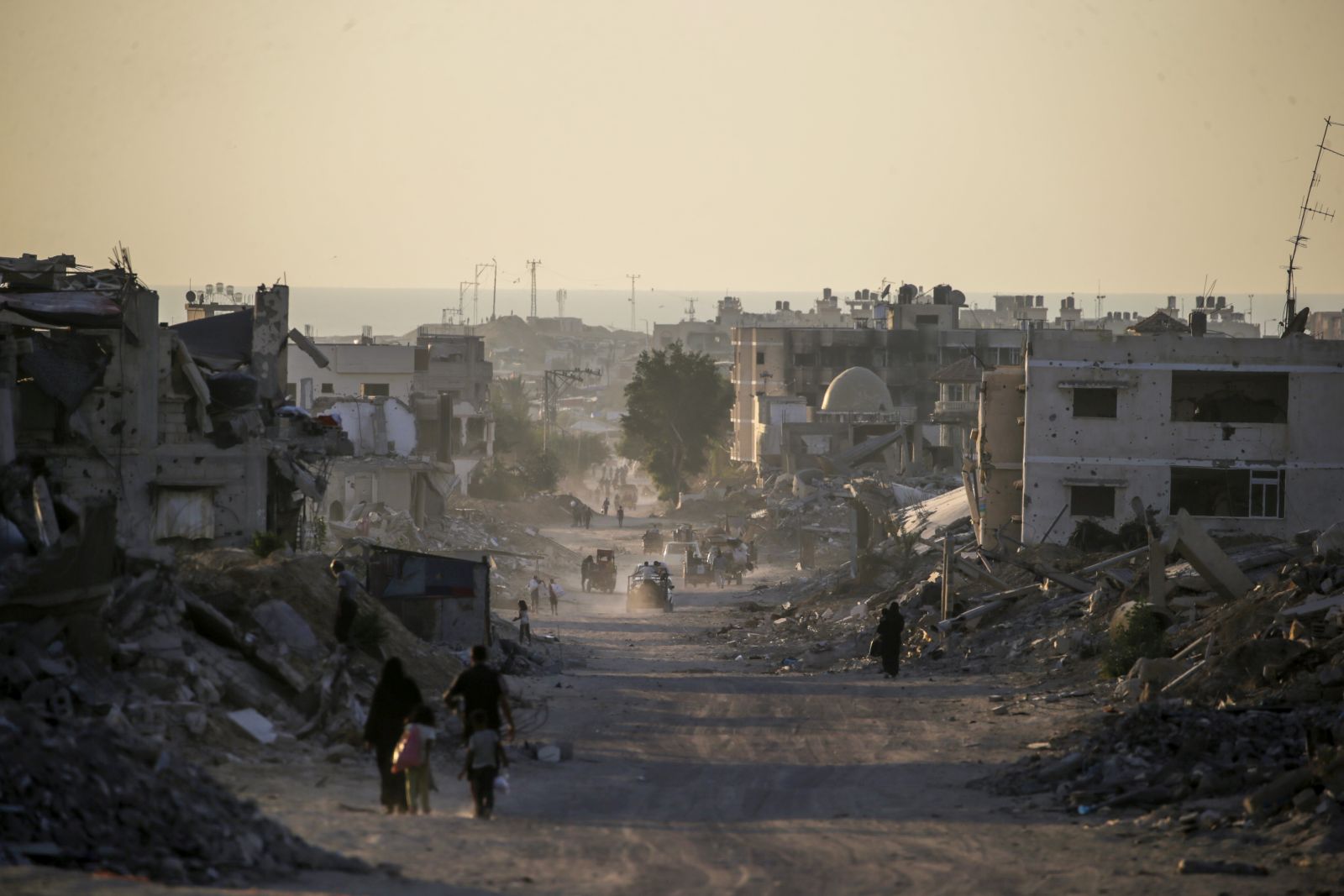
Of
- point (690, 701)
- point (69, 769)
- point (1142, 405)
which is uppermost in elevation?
point (1142, 405)

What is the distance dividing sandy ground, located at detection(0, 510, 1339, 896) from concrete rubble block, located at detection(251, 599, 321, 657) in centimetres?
248

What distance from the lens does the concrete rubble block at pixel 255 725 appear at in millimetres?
14477

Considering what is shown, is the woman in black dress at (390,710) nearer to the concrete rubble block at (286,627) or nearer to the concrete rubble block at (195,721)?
the concrete rubble block at (195,721)

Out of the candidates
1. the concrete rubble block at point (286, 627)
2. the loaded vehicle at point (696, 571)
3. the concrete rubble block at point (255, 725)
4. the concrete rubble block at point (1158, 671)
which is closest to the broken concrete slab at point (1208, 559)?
the concrete rubble block at point (1158, 671)

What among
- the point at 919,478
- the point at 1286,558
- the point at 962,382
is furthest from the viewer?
the point at 962,382

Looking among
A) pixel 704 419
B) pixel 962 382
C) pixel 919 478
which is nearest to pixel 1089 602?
pixel 919 478

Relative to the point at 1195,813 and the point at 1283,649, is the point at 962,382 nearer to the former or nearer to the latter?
the point at 1283,649

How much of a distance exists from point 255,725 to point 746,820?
4433 millimetres

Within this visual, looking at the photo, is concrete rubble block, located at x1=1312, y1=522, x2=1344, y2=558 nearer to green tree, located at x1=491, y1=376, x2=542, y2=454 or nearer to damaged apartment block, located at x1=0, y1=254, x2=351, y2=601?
damaged apartment block, located at x1=0, y1=254, x2=351, y2=601

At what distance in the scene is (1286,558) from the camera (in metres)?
24.5

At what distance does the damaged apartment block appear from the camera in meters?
23.6

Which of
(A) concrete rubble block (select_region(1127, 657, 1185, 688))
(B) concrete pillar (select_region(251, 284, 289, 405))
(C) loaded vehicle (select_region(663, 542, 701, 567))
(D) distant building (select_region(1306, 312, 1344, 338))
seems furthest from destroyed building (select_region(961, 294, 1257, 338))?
(A) concrete rubble block (select_region(1127, 657, 1185, 688))

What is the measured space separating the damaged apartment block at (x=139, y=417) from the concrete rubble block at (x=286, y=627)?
4.64 m

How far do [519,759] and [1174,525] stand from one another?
10.1 meters
